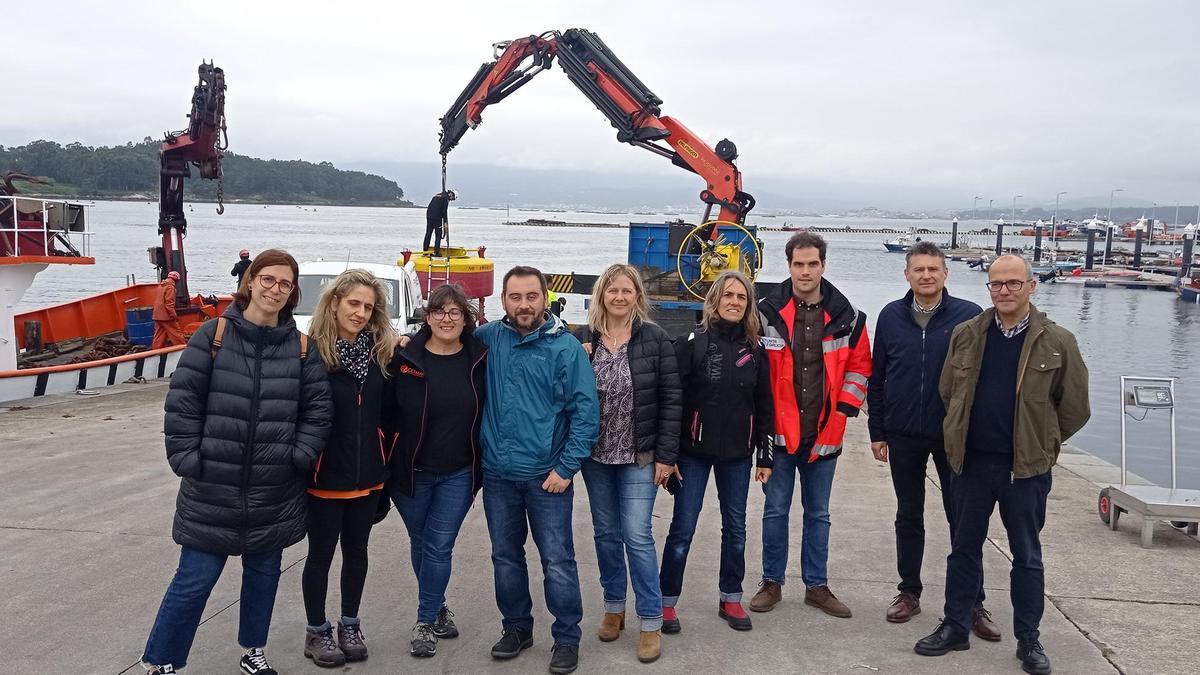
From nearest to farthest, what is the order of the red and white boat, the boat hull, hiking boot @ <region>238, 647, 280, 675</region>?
hiking boot @ <region>238, 647, 280, 675</region>
the boat hull
the red and white boat

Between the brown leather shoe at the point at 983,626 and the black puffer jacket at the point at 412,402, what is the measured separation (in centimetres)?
270

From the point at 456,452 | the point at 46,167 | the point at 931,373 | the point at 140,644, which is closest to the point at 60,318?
the point at 140,644

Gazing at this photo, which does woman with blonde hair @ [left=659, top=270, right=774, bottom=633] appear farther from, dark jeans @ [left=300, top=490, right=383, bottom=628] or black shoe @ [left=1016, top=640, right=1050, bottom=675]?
dark jeans @ [left=300, top=490, right=383, bottom=628]

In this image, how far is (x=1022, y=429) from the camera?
410cm

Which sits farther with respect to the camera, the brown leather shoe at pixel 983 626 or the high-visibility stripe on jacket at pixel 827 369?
the high-visibility stripe on jacket at pixel 827 369

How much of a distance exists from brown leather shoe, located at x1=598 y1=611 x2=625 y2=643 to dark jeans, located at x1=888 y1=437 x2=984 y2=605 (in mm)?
1577

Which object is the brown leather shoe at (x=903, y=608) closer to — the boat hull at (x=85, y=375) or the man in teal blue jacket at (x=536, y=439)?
the man in teal blue jacket at (x=536, y=439)

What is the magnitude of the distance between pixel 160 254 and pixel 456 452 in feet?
52.0

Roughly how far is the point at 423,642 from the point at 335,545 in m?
0.64

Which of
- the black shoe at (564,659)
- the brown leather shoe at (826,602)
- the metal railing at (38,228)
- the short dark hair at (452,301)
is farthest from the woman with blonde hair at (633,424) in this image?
the metal railing at (38,228)

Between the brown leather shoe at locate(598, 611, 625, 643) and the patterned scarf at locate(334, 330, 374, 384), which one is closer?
the patterned scarf at locate(334, 330, 374, 384)

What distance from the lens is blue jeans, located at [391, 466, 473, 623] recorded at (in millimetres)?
4203

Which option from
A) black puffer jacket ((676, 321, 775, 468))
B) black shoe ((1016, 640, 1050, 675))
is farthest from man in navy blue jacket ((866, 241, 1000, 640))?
black puffer jacket ((676, 321, 775, 468))

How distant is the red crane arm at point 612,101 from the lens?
1702 centimetres
